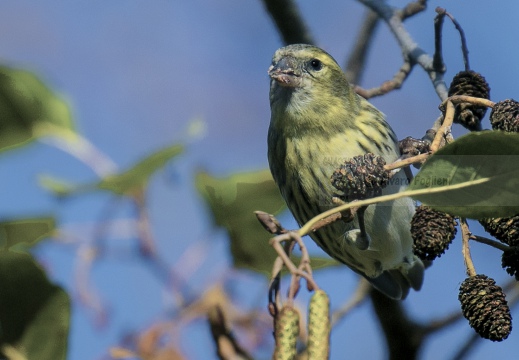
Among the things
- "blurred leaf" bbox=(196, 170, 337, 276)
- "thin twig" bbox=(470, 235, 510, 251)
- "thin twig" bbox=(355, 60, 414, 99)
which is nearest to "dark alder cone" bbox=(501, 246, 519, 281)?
"thin twig" bbox=(470, 235, 510, 251)

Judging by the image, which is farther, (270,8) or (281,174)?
(281,174)

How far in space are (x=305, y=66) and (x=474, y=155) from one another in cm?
149

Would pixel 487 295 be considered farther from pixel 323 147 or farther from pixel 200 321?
pixel 323 147

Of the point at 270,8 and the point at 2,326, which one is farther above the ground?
the point at 270,8

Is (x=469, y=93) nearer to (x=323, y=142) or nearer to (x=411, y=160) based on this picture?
(x=411, y=160)

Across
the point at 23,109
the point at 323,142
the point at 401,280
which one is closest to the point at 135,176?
the point at 23,109

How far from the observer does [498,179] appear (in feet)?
5.15

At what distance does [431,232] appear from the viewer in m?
1.65

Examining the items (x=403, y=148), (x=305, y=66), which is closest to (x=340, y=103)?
(x=305, y=66)

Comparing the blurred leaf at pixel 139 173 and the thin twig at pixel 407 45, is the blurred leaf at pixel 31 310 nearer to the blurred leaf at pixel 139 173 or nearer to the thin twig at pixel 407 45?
the blurred leaf at pixel 139 173

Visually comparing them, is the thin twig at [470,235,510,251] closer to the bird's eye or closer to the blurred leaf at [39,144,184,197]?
the blurred leaf at [39,144,184,197]

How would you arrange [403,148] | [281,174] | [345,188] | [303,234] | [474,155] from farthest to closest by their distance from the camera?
[281,174]
[403,148]
[345,188]
[474,155]
[303,234]

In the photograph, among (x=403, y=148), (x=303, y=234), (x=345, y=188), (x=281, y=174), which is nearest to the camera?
(x=303, y=234)

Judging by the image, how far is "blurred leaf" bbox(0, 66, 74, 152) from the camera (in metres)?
2.76
